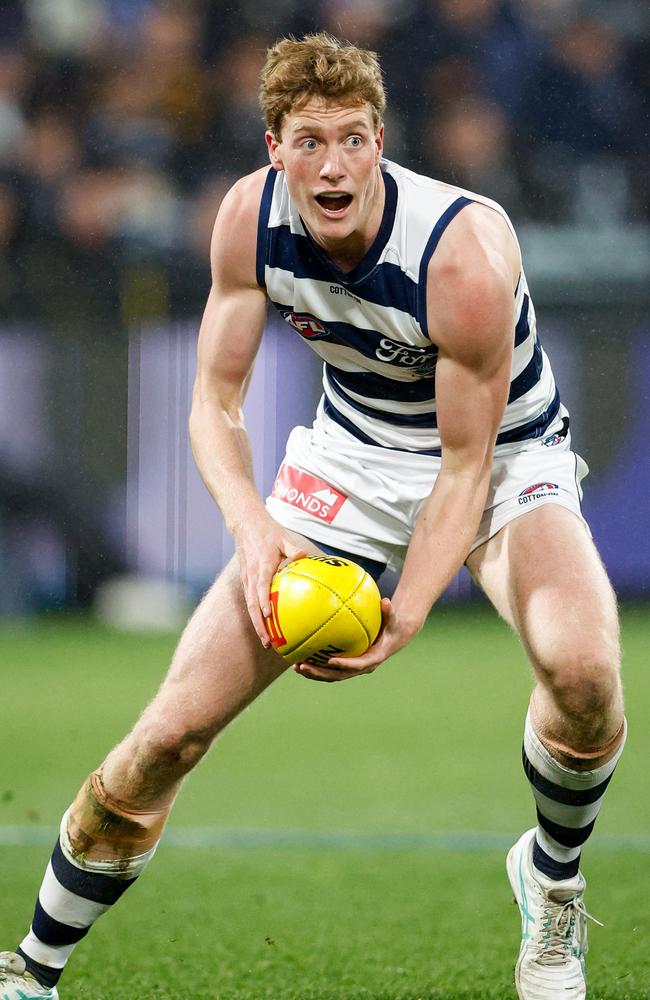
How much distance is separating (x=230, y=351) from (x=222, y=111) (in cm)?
488

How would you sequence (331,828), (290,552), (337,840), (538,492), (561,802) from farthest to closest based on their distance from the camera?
(331,828) → (337,840) → (538,492) → (561,802) → (290,552)

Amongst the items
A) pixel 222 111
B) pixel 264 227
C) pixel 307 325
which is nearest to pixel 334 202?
pixel 264 227

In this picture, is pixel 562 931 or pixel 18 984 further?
pixel 562 931

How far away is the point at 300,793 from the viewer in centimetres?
491

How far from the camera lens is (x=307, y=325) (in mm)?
2965

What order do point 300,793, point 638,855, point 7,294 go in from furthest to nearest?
point 7,294, point 300,793, point 638,855

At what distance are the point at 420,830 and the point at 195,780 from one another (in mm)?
1077

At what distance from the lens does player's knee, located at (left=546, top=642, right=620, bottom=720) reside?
258 cm

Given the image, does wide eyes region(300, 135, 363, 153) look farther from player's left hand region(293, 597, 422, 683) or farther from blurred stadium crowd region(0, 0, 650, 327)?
blurred stadium crowd region(0, 0, 650, 327)

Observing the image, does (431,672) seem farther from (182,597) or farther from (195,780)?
(195,780)

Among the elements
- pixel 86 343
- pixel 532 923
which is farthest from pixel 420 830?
pixel 86 343

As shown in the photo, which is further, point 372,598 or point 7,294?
point 7,294

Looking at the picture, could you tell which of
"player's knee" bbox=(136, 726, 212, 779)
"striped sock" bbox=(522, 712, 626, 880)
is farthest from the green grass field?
"player's knee" bbox=(136, 726, 212, 779)

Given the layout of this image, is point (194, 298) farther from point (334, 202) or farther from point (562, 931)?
point (562, 931)
